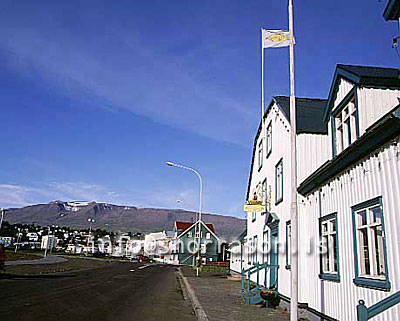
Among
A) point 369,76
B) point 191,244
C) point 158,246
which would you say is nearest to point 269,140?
point 369,76

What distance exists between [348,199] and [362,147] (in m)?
1.60

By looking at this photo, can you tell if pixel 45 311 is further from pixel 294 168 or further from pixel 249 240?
pixel 249 240

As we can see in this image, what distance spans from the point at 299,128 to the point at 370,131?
6.94m

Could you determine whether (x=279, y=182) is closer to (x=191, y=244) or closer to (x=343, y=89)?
(x=343, y=89)

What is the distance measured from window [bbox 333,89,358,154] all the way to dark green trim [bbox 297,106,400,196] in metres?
0.95

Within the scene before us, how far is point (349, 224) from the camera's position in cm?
969

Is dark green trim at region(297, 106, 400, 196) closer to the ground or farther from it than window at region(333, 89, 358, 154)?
closer to the ground

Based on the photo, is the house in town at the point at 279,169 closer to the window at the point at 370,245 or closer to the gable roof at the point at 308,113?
the gable roof at the point at 308,113

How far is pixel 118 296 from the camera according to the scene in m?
17.9

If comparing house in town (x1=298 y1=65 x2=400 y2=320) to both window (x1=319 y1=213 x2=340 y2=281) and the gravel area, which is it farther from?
the gravel area

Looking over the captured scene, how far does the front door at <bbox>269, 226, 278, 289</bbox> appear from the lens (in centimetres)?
1711

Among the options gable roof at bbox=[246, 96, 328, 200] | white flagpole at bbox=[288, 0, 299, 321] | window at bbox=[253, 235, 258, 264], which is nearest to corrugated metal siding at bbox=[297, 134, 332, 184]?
gable roof at bbox=[246, 96, 328, 200]

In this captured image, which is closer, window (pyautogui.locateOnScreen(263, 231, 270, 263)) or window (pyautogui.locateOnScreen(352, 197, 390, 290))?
window (pyautogui.locateOnScreen(352, 197, 390, 290))

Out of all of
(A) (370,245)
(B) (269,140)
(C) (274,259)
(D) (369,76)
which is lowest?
(C) (274,259)
